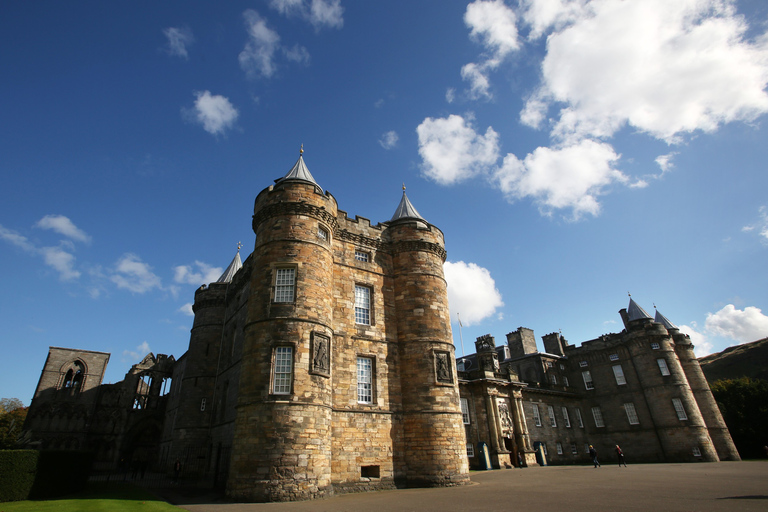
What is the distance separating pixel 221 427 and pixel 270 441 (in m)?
9.62

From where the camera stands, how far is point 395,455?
19.9m

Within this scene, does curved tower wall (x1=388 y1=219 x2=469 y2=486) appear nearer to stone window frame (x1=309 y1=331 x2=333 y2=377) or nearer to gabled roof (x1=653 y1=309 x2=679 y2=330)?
stone window frame (x1=309 y1=331 x2=333 y2=377)

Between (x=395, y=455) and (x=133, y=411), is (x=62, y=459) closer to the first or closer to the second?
(x=395, y=455)

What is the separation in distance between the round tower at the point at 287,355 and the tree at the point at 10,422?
15.5 m

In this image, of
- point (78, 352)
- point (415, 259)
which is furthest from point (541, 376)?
point (78, 352)

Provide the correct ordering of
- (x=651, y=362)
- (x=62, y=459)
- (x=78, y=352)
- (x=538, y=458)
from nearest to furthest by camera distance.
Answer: (x=62, y=459)
(x=538, y=458)
(x=651, y=362)
(x=78, y=352)

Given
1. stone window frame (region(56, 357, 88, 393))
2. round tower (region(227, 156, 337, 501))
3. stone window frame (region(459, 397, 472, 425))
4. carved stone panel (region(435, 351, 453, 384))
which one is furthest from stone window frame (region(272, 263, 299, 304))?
stone window frame (region(56, 357, 88, 393))

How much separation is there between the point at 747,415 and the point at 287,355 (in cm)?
5044

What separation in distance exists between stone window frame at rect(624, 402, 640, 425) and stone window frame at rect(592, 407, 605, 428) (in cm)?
263

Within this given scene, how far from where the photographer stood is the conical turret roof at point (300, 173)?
21.8 meters

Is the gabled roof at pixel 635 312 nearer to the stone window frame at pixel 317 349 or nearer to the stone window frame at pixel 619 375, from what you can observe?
the stone window frame at pixel 619 375

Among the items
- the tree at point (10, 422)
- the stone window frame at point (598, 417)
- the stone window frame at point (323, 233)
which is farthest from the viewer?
the stone window frame at point (598, 417)

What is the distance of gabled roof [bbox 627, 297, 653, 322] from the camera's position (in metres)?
42.3

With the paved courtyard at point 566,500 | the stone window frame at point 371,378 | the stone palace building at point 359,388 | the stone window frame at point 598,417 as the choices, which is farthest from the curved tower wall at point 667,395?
the stone window frame at point 371,378
